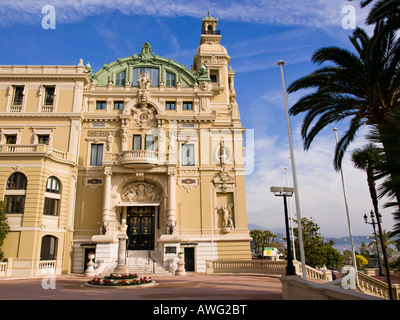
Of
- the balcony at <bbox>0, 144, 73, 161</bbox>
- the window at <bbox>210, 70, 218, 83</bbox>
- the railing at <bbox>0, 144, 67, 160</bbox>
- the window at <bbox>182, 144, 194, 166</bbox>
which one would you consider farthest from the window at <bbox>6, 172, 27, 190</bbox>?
the window at <bbox>210, 70, 218, 83</bbox>

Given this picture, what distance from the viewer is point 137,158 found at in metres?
31.8

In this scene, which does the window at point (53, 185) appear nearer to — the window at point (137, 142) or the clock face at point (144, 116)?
the window at point (137, 142)

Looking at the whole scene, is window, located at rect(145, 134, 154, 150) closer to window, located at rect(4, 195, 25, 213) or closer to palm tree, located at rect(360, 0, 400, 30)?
window, located at rect(4, 195, 25, 213)

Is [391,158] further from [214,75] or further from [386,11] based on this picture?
[214,75]

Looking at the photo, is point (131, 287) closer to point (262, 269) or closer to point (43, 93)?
point (262, 269)

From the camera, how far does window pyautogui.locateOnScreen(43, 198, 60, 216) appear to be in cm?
2936

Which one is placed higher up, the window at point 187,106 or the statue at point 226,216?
the window at point 187,106

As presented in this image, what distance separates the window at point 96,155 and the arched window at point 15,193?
24.3 feet

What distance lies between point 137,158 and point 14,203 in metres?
11.5

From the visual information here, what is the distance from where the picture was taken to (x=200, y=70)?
38.5 meters

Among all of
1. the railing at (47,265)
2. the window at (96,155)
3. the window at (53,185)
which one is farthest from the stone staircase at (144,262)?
the window at (96,155)

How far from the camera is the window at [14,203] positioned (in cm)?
2805

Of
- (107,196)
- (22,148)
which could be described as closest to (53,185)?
(22,148)
